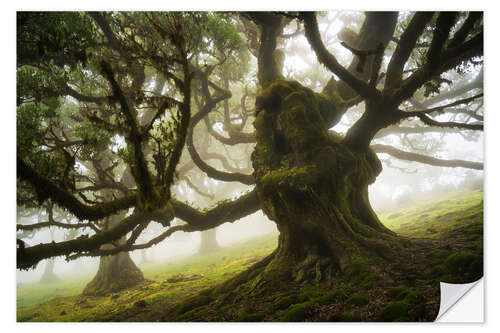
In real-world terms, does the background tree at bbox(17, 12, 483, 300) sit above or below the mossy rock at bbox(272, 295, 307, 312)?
above

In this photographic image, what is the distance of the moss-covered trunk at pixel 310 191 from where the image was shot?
15.4ft

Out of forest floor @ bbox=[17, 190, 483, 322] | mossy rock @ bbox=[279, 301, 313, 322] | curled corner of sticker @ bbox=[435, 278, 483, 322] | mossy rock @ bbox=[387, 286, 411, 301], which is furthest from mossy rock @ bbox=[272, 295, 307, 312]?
curled corner of sticker @ bbox=[435, 278, 483, 322]

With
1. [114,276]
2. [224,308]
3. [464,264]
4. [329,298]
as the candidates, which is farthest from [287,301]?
[114,276]

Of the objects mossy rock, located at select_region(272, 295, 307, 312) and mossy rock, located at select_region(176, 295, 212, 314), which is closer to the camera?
mossy rock, located at select_region(272, 295, 307, 312)

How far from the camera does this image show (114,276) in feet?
32.4

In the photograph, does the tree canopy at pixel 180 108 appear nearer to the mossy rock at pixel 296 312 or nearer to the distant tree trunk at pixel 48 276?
the mossy rock at pixel 296 312

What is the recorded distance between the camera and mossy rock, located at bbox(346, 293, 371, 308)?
3.76 m

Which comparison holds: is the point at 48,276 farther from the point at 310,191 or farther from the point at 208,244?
the point at 310,191

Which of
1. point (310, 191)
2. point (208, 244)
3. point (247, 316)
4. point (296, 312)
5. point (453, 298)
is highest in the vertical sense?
point (310, 191)

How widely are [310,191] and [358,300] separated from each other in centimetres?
193

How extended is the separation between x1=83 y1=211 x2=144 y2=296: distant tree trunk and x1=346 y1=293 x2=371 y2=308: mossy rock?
8.87 meters

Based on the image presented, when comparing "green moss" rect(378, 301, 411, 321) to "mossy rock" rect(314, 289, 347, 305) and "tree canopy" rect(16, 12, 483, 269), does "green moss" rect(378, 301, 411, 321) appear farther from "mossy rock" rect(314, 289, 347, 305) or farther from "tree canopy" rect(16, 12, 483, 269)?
"tree canopy" rect(16, 12, 483, 269)

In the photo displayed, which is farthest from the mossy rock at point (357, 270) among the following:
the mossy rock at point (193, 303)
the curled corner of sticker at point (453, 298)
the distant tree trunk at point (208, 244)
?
the distant tree trunk at point (208, 244)
